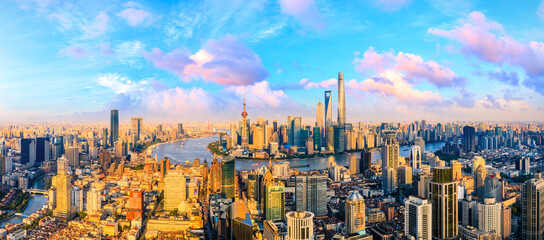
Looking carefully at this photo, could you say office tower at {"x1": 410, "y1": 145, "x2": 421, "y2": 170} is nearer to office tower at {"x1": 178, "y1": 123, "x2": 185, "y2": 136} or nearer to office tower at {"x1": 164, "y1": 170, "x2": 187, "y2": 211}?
office tower at {"x1": 164, "y1": 170, "x2": 187, "y2": 211}

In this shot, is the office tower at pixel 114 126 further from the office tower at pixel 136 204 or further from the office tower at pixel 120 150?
the office tower at pixel 136 204

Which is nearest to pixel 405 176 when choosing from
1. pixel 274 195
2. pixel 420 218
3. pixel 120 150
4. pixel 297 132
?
pixel 420 218

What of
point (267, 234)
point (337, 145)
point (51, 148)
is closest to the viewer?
point (267, 234)

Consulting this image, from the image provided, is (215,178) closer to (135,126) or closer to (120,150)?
A: (120,150)

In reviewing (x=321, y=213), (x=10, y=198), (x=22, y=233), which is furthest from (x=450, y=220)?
(x=10, y=198)

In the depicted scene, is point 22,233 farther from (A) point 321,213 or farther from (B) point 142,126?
(B) point 142,126

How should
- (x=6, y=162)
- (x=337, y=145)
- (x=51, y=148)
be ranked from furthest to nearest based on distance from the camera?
(x=337, y=145), (x=51, y=148), (x=6, y=162)

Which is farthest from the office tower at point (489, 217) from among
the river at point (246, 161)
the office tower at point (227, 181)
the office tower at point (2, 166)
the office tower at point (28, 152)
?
the office tower at point (28, 152)
